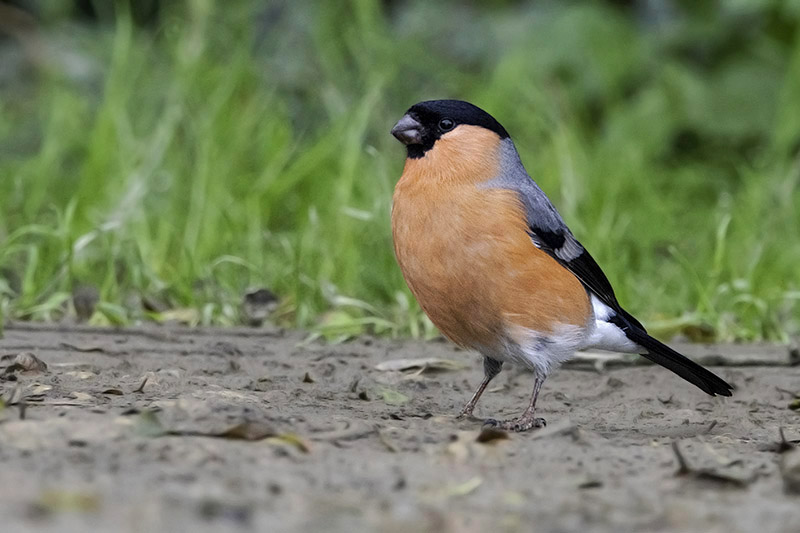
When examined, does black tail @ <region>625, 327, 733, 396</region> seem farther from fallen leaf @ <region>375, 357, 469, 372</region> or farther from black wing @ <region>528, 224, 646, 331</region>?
fallen leaf @ <region>375, 357, 469, 372</region>

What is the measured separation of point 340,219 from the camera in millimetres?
5281

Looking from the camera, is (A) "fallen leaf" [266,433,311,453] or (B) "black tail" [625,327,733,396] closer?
(A) "fallen leaf" [266,433,311,453]

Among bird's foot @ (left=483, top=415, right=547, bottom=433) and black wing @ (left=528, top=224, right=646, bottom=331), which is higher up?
black wing @ (left=528, top=224, right=646, bottom=331)

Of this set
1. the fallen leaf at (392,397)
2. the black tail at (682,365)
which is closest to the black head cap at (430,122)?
the fallen leaf at (392,397)

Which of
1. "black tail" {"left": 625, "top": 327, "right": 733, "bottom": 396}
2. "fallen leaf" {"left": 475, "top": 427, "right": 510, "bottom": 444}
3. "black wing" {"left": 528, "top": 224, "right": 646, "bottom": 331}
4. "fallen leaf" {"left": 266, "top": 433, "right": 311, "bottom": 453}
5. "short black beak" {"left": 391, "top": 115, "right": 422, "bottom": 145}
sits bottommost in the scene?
"black tail" {"left": 625, "top": 327, "right": 733, "bottom": 396}

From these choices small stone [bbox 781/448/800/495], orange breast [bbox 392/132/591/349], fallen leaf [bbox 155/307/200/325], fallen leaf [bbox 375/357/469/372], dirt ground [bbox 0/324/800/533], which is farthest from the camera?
fallen leaf [bbox 155/307/200/325]

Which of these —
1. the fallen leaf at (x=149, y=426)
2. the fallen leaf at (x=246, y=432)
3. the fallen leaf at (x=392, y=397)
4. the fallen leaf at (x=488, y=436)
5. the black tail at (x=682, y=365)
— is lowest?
the fallen leaf at (x=392, y=397)

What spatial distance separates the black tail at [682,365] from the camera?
3.73 m

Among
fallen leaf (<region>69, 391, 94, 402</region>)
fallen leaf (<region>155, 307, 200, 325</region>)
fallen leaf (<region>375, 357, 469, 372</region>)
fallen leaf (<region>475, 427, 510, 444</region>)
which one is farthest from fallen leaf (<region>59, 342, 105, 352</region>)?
fallen leaf (<region>475, 427, 510, 444</region>)

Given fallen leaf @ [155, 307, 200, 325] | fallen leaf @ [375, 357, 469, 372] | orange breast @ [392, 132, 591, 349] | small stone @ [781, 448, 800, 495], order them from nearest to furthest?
1. small stone @ [781, 448, 800, 495]
2. orange breast @ [392, 132, 591, 349]
3. fallen leaf @ [375, 357, 469, 372]
4. fallen leaf @ [155, 307, 200, 325]

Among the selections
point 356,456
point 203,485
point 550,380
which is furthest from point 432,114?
point 203,485

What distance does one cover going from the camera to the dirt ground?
6.91 feet

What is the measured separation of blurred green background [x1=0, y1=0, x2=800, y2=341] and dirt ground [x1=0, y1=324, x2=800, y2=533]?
696mm

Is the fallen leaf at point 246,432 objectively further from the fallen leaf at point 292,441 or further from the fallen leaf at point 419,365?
the fallen leaf at point 419,365
